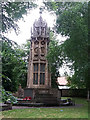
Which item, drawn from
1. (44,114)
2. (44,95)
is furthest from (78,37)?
(44,95)

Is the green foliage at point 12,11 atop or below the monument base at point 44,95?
atop

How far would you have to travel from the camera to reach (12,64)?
45.7 ft

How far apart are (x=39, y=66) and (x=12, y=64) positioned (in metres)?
2.76

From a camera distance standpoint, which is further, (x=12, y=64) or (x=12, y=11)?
(x=12, y=64)

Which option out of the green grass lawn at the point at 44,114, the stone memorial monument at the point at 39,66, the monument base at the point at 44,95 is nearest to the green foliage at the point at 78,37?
the green grass lawn at the point at 44,114

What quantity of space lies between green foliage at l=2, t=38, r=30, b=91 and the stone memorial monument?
146 cm

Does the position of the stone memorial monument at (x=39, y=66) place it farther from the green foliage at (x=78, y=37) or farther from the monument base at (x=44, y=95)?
the green foliage at (x=78, y=37)

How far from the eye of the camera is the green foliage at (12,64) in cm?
211

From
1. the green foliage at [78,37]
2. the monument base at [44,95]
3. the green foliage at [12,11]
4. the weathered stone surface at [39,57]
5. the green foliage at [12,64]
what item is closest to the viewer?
the green foliage at [12,64]

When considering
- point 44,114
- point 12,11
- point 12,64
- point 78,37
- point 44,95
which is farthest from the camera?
point 12,64

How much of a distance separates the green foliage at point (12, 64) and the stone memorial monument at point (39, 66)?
1463 mm

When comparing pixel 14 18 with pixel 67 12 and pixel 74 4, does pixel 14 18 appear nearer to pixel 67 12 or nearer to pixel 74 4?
pixel 67 12

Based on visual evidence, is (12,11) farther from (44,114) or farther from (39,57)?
(39,57)

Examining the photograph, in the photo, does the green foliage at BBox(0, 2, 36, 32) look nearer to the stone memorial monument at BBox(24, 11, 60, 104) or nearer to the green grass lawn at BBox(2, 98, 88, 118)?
the green grass lawn at BBox(2, 98, 88, 118)
